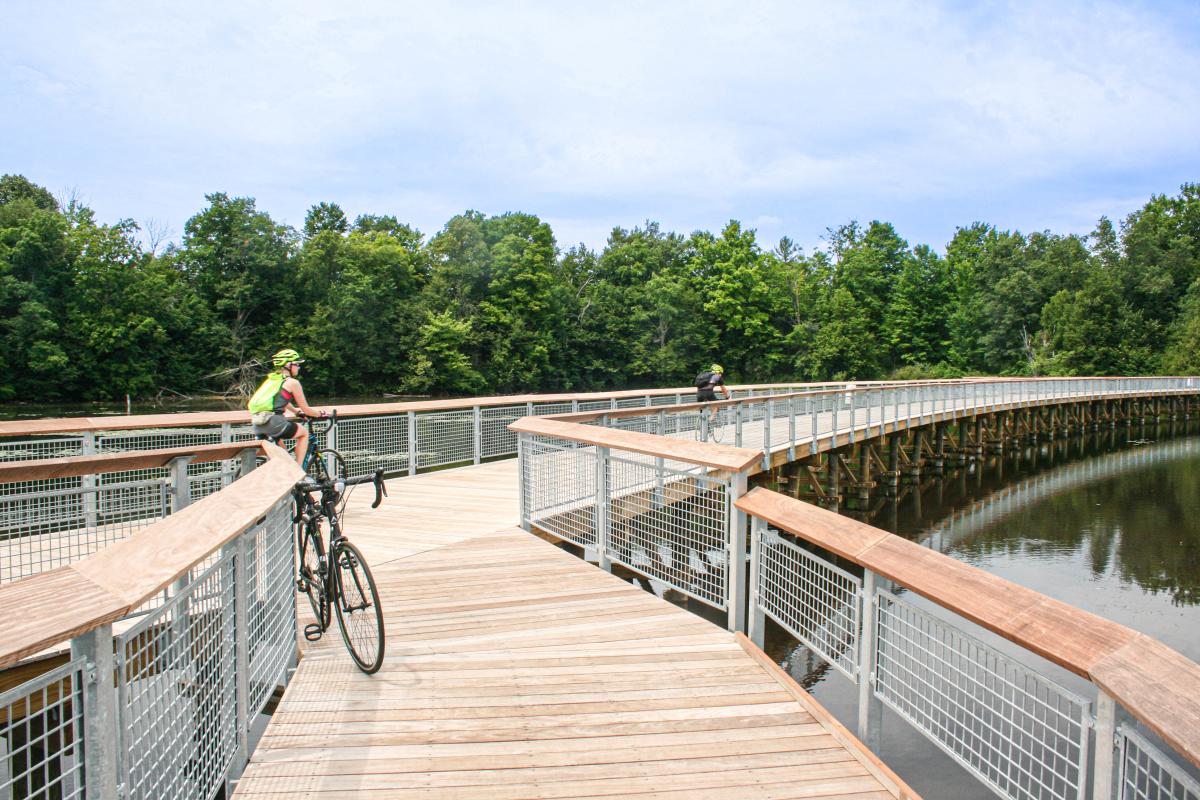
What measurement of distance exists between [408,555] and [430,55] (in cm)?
3090

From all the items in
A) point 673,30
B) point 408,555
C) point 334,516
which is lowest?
point 408,555

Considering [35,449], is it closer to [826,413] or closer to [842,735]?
[842,735]

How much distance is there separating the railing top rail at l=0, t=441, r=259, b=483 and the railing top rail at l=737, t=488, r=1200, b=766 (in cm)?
345

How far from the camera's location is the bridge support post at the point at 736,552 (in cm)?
484

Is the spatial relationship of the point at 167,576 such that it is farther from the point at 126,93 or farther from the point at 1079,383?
the point at 126,93

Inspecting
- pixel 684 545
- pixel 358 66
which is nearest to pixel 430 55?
pixel 358 66

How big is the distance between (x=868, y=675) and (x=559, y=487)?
4.63 metres

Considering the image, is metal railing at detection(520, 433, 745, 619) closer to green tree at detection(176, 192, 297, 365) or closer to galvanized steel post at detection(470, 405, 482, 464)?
galvanized steel post at detection(470, 405, 482, 464)

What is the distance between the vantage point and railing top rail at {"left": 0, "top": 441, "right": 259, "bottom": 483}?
4.42 metres

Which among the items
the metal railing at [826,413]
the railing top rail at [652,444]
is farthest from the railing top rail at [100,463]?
the metal railing at [826,413]

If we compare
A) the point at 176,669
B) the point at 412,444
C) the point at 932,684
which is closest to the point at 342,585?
the point at 176,669

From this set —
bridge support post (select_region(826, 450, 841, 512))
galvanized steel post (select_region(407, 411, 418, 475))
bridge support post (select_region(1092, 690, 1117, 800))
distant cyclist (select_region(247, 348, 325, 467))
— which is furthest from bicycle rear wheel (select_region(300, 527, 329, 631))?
bridge support post (select_region(826, 450, 841, 512))

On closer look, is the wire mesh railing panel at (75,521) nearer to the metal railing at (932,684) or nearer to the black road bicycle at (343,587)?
the black road bicycle at (343,587)

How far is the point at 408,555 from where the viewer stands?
7.21m
